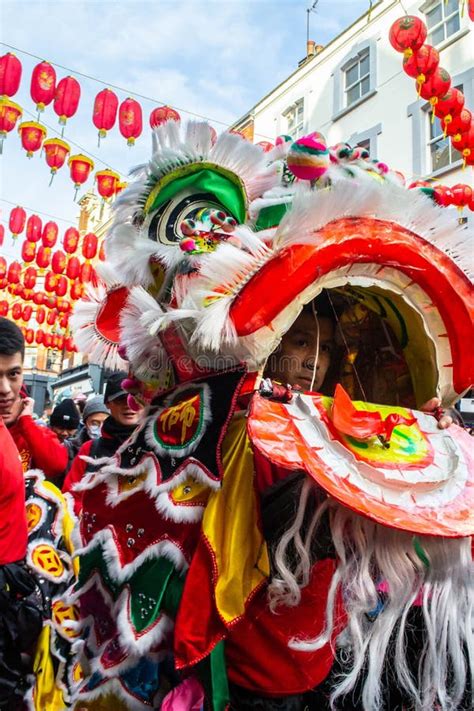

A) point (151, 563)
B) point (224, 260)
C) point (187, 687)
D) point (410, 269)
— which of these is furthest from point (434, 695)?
point (224, 260)

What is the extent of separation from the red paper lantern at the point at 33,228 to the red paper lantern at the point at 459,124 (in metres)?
8.35

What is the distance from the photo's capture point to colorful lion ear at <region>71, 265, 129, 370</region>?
2.03m

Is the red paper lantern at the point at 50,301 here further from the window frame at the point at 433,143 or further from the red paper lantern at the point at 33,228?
the window frame at the point at 433,143

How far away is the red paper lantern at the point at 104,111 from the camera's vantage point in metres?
6.95

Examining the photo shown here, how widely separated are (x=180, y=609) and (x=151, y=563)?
158 millimetres

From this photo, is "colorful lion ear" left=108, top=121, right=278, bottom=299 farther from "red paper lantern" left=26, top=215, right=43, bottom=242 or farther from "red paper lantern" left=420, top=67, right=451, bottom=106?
"red paper lantern" left=26, top=215, right=43, bottom=242

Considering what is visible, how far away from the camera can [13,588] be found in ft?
6.32

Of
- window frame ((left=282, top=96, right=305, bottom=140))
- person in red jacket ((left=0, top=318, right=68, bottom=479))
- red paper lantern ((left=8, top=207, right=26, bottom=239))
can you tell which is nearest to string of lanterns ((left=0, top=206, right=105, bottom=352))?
red paper lantern ((left=8, top=207, right=26, bottom=239))

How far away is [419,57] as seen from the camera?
5590 mm

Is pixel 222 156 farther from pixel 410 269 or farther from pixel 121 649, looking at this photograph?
pixel 121 649

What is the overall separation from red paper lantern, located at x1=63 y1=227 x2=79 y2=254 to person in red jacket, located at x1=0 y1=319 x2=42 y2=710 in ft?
33.2

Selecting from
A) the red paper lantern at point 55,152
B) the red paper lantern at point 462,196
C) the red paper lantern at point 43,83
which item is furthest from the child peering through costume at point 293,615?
the red paper lantern at point 55,152

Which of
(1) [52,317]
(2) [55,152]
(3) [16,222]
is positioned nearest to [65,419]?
(2) [55,152]

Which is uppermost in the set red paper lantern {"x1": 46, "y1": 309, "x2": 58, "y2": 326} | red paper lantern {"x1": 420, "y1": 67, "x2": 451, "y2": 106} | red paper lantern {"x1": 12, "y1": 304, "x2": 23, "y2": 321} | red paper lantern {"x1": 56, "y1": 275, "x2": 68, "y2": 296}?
red paper lantern {"x1": 420, "y1": 67, "x2": 451, "y2": 106}
